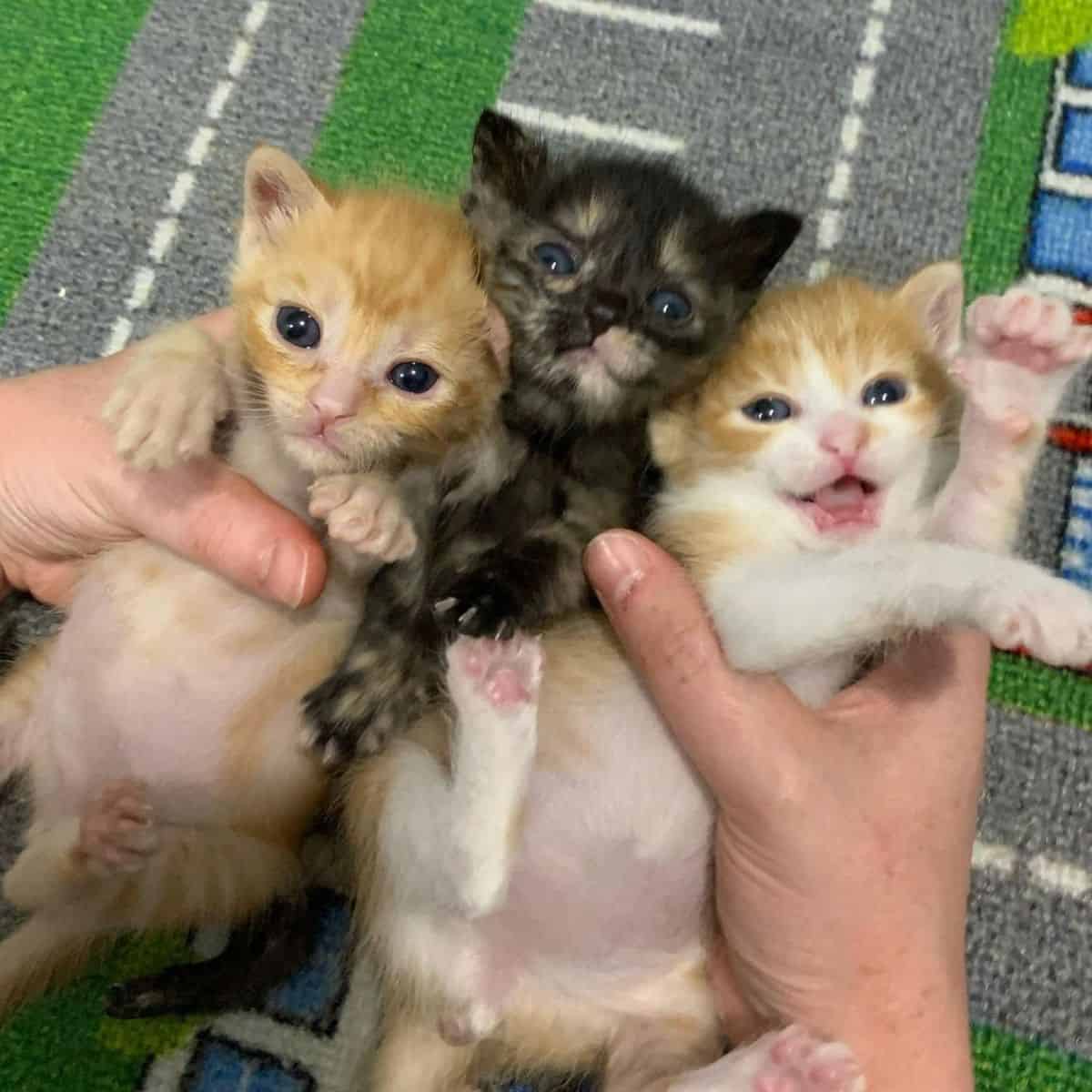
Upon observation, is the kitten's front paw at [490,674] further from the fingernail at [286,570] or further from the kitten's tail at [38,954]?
the kitten's tail at [38,954]

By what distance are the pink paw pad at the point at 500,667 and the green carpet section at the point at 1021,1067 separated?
753mm

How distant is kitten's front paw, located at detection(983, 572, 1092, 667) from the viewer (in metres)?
0.95

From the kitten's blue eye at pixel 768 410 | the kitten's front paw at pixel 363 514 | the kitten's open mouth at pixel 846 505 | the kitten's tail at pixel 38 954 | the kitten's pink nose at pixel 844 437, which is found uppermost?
the kitten's blue eye at pixel 768 410

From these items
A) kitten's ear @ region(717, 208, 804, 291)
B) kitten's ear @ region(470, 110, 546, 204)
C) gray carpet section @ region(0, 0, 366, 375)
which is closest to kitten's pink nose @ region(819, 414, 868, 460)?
kitten's ear @ region(717, 208, 804, 291)

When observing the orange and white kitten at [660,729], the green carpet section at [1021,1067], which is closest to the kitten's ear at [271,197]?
the orange and white kitten at [660,729]

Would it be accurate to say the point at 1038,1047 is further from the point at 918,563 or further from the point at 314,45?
the point at 314,45

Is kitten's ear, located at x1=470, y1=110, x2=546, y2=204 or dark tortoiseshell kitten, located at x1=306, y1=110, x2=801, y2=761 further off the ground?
kitten's ear, located at x1=470, y1=110, x2=546, y2=204

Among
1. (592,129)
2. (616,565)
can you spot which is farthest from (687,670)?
(592,129)

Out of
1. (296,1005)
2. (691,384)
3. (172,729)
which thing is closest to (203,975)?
(296,1005)

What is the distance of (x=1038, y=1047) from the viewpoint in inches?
53.9

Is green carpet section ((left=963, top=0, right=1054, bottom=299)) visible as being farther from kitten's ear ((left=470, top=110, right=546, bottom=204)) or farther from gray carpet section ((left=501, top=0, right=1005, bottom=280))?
kitten's ear ((left=470, top=110, right=546, bottom=204))

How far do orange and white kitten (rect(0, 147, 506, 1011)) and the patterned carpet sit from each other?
1.61 ft

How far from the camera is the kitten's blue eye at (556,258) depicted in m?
1.22

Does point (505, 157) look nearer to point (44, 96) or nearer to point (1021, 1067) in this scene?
point (44, 96)
